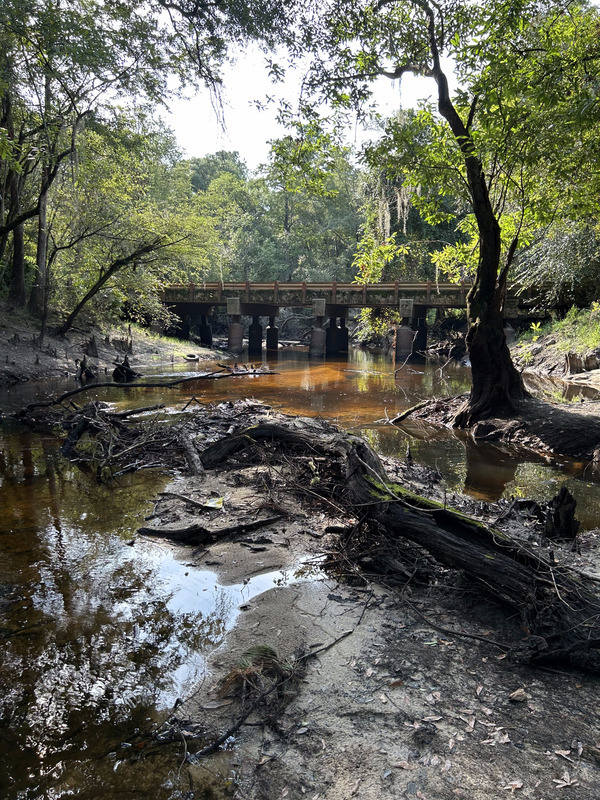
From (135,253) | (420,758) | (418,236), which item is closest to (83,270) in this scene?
(135,253)

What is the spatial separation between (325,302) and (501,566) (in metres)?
30.8

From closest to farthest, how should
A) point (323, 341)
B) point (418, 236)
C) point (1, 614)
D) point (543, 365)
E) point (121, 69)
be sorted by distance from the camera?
point (1, 614), point (121, 69), point (543, 365), point (323, 341), point (418, 236)

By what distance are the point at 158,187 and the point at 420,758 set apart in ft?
164

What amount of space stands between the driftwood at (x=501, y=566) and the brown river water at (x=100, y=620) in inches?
46.8

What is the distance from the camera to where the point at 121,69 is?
14227 millimetres

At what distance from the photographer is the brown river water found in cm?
278

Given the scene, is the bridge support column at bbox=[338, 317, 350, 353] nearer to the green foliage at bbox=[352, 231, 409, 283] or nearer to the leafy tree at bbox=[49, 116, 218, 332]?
the leafy tree at bbox=[49, 116, 218, 332]

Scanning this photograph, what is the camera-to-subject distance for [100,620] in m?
4.15

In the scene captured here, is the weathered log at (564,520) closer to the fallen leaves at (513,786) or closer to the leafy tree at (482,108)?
the fallen leaves at (513,786)

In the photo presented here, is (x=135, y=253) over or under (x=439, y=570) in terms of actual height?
over

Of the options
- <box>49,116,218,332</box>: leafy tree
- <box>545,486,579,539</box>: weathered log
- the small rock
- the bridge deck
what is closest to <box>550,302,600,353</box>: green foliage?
the bridge deck

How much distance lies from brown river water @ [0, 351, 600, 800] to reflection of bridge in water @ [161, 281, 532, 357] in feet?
74.8

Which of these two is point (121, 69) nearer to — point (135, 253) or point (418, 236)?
point (135, 253)

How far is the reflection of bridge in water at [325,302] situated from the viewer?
103ft
